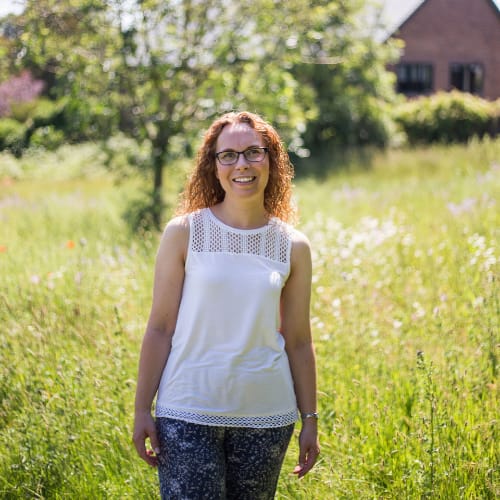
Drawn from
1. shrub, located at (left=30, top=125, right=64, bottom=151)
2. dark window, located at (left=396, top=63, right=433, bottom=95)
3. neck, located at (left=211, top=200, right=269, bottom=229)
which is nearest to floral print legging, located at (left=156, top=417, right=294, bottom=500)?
neck, located at (left=211, top=200, right=269, bottom=229)

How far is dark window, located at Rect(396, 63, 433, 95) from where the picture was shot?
34781 millimetres

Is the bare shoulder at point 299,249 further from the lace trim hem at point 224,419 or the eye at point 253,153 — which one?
the lace trim hem at point 224,419

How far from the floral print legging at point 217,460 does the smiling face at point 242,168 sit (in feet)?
2.69

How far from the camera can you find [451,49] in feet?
114

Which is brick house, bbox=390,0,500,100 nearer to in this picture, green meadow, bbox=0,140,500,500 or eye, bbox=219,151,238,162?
green meadow, bbox=0,140,500,500

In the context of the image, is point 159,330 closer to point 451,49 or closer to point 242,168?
point 242,168

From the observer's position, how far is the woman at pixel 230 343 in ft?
7.55

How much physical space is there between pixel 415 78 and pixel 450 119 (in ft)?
41.4

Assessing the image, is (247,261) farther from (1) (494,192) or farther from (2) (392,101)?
(2) (392,101)

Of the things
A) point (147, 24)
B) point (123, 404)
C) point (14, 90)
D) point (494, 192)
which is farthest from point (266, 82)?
point (14, 90)

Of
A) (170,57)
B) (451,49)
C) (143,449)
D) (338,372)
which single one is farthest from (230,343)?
(451,49)

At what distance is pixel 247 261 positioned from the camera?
2.41m

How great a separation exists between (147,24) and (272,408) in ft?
25.0

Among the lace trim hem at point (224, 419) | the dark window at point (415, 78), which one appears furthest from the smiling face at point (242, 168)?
the dark window at point (415, 78)
